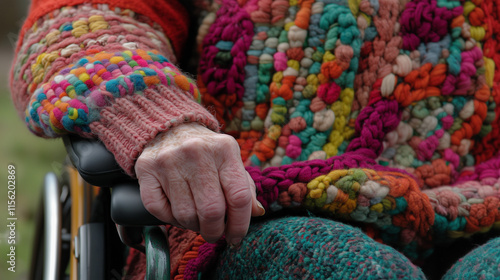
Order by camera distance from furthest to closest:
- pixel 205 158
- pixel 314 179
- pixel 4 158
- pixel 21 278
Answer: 1. pixel 4 158
2. pixel 21 278
3. pixel 314 179
4. pixel 205 158

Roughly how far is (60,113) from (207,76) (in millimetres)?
318

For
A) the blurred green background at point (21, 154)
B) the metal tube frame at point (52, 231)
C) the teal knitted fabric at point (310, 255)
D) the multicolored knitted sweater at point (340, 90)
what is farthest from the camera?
the blurred green background at point (21, 154)

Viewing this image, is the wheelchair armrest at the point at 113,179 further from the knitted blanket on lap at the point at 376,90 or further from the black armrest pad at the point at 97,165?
the knitted blanket on lap at the point at 376,90

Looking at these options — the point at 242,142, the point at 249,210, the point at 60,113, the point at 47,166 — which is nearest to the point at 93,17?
the point at 60,113

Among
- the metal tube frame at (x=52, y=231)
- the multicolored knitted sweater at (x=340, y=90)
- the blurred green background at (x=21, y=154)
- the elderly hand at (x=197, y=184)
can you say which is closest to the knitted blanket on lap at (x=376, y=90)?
the multicolored knitted sweater at (x=340, y=90)

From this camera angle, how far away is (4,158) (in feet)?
8.88

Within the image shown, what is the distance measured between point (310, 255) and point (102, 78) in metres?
0.42

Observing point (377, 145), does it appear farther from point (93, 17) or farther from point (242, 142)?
point (93, 17)

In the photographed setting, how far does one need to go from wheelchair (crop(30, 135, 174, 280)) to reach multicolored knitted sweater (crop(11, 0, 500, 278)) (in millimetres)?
102

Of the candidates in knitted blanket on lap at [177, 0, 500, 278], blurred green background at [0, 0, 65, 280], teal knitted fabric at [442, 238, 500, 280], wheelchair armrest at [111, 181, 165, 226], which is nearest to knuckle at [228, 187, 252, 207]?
wheelchair armrest at [111, 181, 165, 226]

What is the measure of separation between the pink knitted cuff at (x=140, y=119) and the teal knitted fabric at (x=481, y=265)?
423mm

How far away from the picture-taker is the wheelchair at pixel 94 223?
71cm

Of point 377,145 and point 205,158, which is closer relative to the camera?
point 205,158

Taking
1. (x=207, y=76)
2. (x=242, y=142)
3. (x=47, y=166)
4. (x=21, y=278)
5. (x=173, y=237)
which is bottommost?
(x=47, y=166)
